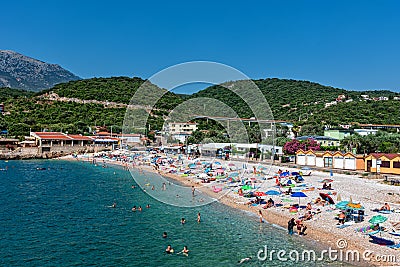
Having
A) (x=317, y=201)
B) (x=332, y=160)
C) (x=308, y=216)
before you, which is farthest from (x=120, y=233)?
(x=332, y=160)

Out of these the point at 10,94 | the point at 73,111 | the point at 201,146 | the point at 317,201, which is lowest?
the point at 317,201

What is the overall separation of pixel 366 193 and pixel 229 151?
3020 cm

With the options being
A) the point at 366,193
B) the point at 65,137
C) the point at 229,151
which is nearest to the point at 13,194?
the point at 366,193

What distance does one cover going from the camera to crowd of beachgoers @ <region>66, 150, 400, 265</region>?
15.6m

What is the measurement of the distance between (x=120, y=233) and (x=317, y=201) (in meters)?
11.9

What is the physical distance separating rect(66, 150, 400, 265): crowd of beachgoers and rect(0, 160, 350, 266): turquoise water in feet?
5.11

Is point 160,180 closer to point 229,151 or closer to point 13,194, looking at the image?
point 13,194

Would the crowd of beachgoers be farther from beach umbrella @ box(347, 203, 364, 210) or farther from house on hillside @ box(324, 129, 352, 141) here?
house on hillside @ box(324, 129, 352, 141)

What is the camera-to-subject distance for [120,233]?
17.9 meters

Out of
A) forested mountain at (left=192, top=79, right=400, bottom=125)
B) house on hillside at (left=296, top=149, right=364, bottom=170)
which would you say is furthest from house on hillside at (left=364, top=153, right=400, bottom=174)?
forested mountain at (left=192, top=79, right=400, bottom=125)

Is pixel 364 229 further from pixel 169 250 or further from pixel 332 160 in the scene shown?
pixel 332 160

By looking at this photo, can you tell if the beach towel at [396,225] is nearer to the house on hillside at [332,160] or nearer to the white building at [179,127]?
the house on hillside at [332,160]

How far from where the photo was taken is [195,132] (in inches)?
2687

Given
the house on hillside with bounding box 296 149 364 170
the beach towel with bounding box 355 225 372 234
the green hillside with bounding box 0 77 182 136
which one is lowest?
the beach towel with bounding box 355 225 372 234
